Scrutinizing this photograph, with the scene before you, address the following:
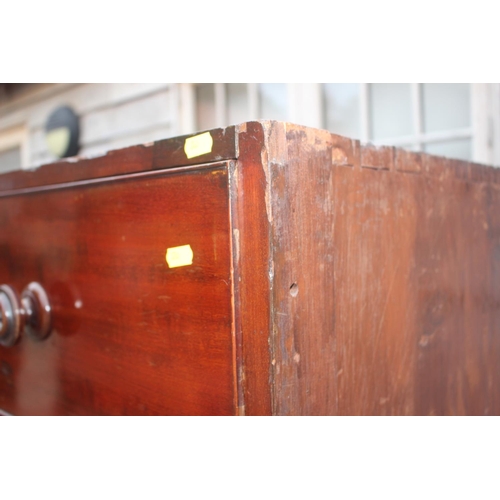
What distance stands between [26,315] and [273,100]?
133 cm

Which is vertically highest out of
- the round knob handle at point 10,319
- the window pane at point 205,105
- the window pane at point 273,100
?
the window pane at point 205,105

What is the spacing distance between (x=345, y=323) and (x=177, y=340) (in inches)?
9.0

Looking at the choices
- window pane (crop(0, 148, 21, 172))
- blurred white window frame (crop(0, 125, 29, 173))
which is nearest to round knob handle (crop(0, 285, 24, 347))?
blurred white window frame (crop(0, 125, 29, 173))

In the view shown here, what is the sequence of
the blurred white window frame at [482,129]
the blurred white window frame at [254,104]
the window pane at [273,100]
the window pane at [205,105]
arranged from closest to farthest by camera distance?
the blurred white window frame at [482,129], the blurred white window frame at [254,104], the window pane at [273,100], the window pane at [205,105]

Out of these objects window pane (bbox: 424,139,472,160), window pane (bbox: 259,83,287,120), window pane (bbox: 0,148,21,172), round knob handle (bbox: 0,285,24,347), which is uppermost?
window pane (bbox: 0,148,21,172)

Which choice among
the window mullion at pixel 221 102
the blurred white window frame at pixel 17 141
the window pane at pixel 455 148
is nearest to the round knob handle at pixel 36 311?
the window pane at pixel 455 148

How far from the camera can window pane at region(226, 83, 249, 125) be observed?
2.04 metres

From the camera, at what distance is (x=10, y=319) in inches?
34.8

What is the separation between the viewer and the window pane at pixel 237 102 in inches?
80.4

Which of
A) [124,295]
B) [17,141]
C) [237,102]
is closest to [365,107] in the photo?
[237,102]

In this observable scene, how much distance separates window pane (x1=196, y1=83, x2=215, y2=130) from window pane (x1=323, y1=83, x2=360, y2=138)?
58 centimetres

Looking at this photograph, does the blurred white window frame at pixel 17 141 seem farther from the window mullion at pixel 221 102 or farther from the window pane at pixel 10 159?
the window mullion at pixel 221 102

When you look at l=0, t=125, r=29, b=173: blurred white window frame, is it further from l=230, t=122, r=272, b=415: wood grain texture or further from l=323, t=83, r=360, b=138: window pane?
l=230, t=122, r=272, b=415: wood grain texture

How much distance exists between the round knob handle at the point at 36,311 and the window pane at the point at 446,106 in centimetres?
119
